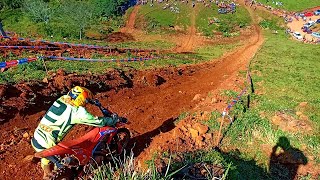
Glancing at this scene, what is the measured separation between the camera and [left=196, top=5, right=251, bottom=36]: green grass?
4072 cm

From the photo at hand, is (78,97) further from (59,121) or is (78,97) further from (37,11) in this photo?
(37,11)

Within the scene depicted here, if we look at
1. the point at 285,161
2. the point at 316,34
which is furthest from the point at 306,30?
the point at 285,161

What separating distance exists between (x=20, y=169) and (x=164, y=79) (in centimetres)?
858

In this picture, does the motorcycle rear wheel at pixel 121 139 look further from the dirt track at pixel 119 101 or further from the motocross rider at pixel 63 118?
the motocross rider at pixel 63 118

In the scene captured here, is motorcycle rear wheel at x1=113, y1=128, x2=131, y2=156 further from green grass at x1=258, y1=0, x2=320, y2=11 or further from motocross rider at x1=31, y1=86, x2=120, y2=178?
green grass at x1=258, y1=0, x2=320, y2=11

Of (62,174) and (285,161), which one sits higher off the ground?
(62,174)

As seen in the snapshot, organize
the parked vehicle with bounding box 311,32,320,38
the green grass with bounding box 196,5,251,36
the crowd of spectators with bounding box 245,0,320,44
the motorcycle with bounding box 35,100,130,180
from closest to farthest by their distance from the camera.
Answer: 1. the motorcycle with bounding box 35,100,130,180
2. the parked vehicle with bounding box 311,32,320,38
3. the green grass with bounding box 196,5,251,36
4. the crowd of spectators with bounding box 245,0,320,44

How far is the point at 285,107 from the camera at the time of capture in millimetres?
13062

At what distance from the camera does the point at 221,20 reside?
44500 millimetres

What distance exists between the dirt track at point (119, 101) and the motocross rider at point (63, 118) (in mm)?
1869

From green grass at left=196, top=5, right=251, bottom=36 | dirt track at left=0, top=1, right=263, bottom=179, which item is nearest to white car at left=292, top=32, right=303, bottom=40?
green grass at left=196, top=5, right=251, bottom=36

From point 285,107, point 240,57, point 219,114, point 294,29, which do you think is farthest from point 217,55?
point 294,29

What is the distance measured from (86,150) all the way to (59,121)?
3.33ft

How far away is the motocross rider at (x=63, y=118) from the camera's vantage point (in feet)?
20.6
